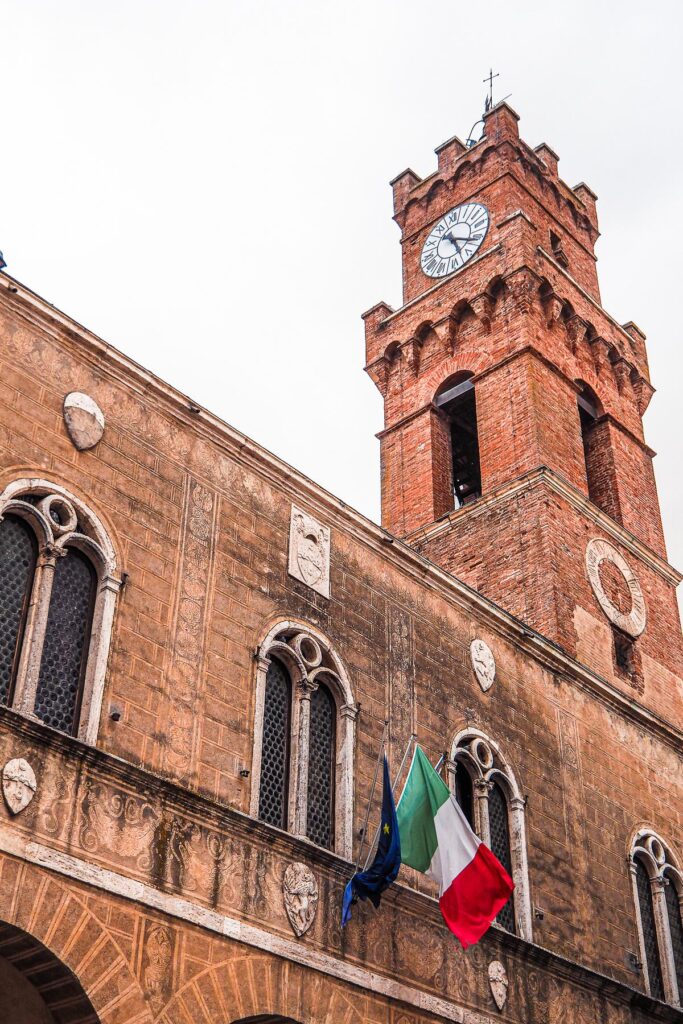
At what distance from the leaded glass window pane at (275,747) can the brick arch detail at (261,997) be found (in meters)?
1.42

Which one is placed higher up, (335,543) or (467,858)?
(335,543)

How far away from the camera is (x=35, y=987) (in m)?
10.7

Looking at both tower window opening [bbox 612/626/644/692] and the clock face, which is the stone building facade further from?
the clock face

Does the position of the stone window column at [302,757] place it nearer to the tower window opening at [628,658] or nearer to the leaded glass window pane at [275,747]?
the leaded glass window pane at [275,747]

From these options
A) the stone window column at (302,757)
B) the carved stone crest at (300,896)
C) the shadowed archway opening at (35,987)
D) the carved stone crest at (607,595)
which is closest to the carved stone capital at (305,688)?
the stone window column at (302,757)

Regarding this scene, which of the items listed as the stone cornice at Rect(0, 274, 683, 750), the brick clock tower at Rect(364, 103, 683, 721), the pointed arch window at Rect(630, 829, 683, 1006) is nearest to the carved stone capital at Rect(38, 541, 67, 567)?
the stone cornice at Rect(0, 274, 683, 750)

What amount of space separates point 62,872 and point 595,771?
877 cm

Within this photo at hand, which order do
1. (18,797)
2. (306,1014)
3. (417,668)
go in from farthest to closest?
1. (417,668)
2. (306,1014)
3. (18,797)

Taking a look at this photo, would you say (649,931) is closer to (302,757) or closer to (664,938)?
(664,938)

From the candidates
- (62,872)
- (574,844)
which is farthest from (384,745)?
(62,872)

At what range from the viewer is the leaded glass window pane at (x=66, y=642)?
1131cm

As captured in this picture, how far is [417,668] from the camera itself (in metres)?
15.2

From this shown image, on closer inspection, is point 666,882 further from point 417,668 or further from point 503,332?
point 503,332

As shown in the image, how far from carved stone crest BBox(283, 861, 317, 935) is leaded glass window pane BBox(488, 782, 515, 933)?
131 inches
